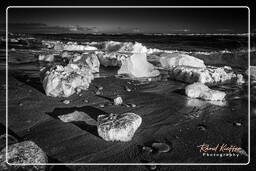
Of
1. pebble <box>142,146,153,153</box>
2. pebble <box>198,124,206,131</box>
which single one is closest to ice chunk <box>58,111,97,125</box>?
pebble <box>142,146,153,153</box>

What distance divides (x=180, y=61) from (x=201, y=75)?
2.31 meters

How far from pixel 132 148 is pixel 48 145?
1202 mm

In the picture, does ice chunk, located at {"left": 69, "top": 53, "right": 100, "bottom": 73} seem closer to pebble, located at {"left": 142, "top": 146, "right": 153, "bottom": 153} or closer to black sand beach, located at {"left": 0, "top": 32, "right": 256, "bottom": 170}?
black sand beach, located at {"left": 0, "top": 32, "right": 256, "bottom": 170}

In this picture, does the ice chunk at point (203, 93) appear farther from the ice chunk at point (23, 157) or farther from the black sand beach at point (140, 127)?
the ice chunk at point (23, 157)

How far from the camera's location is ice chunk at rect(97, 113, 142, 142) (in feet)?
11.0

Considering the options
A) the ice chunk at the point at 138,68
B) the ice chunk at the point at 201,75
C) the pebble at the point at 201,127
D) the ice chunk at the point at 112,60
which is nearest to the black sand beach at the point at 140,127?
A: the pebble at the point at 201,127

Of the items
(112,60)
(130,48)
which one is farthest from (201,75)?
(130,48)

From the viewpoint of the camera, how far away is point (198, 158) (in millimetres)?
3137

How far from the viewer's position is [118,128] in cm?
334

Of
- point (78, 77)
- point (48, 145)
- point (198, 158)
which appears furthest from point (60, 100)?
point (198, 158)

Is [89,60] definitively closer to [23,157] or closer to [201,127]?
[201,127]

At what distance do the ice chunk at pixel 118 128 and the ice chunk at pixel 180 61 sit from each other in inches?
234

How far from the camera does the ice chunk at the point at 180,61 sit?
29.1 ft

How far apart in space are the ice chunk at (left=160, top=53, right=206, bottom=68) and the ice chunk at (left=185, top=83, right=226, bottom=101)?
10.9ft
